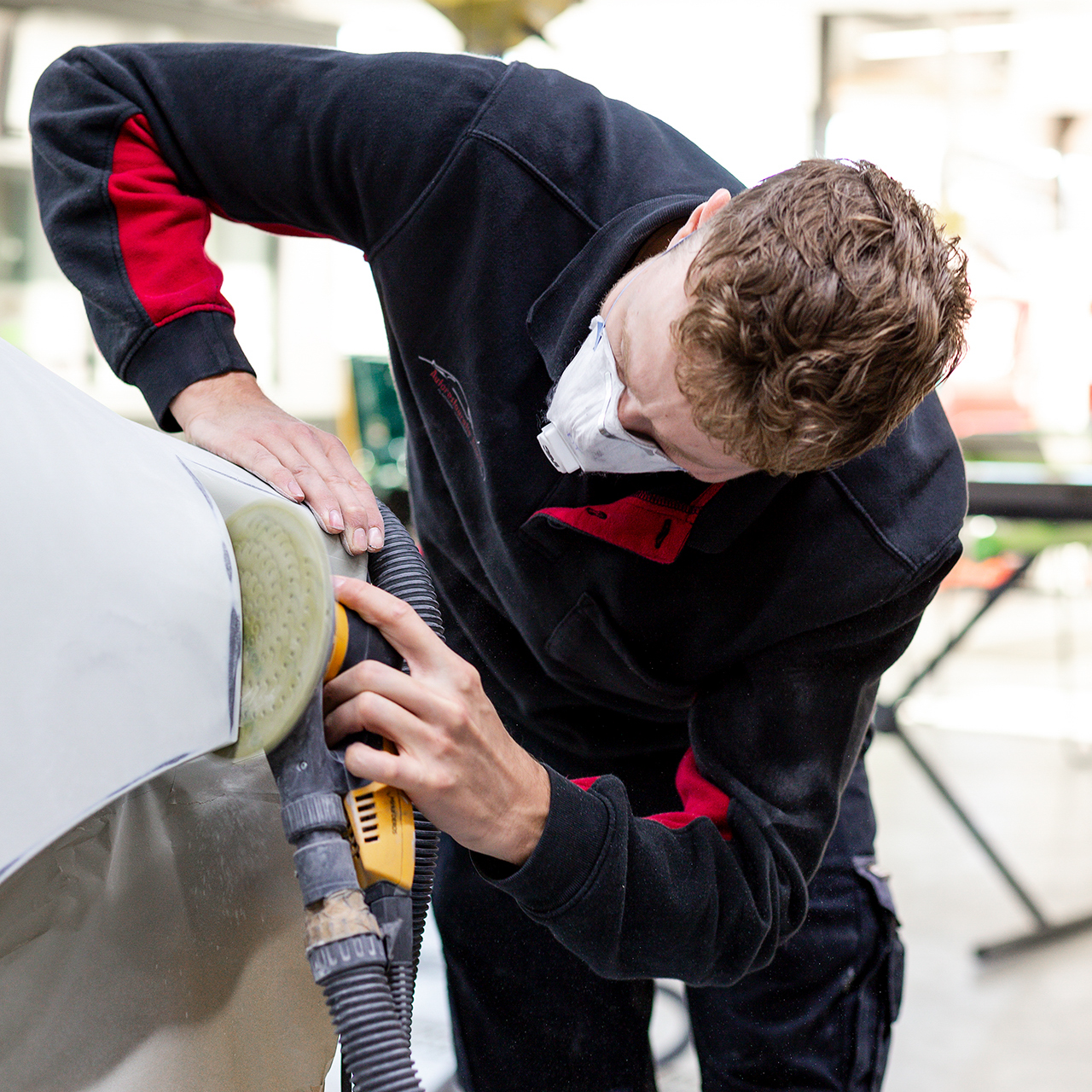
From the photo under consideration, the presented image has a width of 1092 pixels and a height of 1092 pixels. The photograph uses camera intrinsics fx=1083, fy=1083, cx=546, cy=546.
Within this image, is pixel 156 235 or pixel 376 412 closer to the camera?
pixel 156 235

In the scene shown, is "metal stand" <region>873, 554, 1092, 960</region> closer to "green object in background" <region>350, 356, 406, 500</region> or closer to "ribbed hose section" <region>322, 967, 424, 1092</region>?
"green object in background" <region>350, 356, 406, 500</region>

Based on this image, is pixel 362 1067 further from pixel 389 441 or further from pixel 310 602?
pixel 389 441

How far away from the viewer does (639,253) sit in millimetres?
877

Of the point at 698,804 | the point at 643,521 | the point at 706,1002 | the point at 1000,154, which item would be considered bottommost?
the point at 1000,154

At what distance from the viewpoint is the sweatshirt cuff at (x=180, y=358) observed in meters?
0.92

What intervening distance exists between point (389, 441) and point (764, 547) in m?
Result: 2.19

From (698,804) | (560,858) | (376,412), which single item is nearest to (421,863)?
(560,858)

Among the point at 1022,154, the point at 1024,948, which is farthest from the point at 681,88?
the point at 1024,948

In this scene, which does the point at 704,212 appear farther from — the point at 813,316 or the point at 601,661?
the point at 601,661

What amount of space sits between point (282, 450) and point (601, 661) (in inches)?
14.0

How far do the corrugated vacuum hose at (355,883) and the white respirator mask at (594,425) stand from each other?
0.26 metres

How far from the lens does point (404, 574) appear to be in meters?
0.76

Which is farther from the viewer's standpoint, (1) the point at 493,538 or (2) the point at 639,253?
(1) the point at 493,538

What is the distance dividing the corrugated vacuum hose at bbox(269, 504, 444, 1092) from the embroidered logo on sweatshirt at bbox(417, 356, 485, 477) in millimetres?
357
